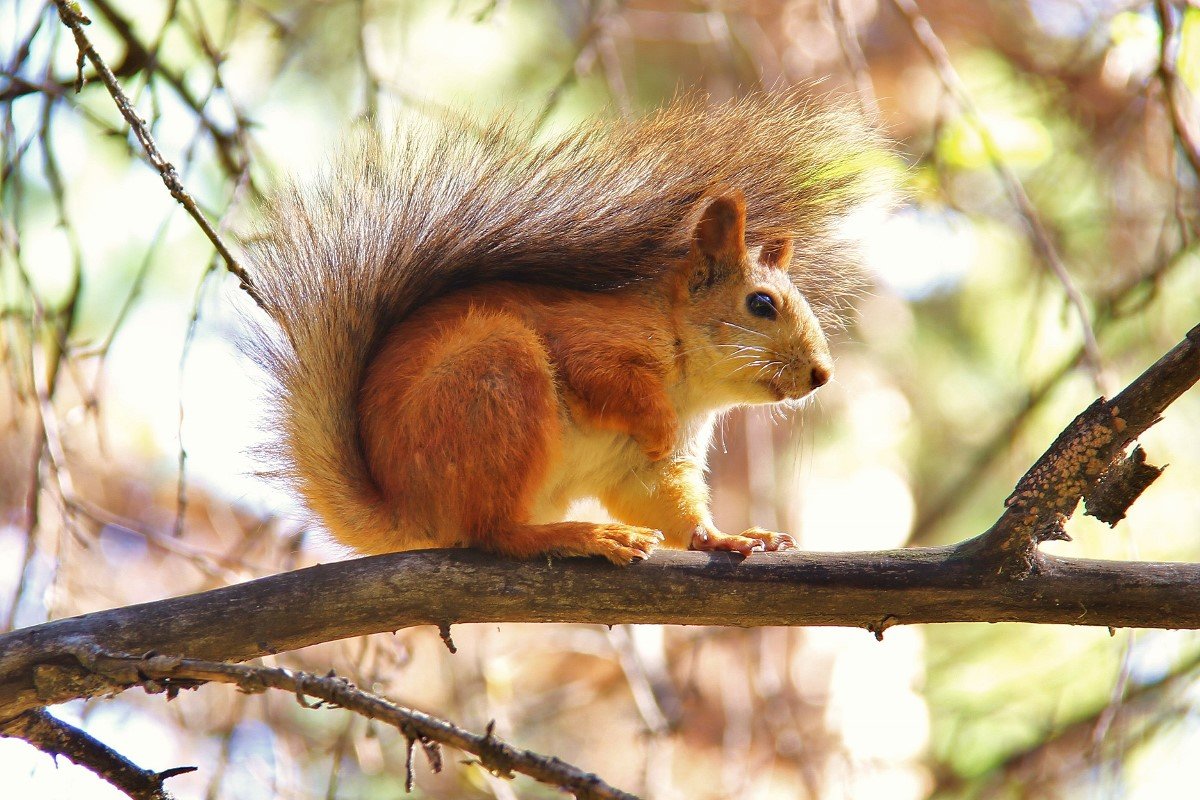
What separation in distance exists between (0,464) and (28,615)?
1655 millimetres

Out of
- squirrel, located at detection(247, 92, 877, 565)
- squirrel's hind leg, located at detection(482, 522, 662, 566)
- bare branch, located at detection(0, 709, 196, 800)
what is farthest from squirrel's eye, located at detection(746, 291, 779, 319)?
bare branch, located at detection(0, 709, 196, 800)

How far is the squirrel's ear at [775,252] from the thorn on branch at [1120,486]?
3.47 feet

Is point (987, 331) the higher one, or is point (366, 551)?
point (987, 331)

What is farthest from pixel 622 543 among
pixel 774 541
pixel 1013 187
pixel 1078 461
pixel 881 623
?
pixel 1013 187

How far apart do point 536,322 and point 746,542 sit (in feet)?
1.94

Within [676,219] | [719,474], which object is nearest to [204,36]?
[676,219]

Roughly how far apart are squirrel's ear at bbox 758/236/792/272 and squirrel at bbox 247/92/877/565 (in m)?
0.08

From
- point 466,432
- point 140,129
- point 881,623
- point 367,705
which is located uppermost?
point 140,129

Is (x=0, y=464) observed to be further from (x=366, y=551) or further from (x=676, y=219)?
(x=676, y=219)

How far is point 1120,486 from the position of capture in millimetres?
1572

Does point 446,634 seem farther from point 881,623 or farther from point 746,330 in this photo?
point 746,330

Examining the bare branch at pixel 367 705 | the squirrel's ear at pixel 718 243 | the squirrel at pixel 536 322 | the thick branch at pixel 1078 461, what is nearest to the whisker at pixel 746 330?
the squirrel at pixel 536 322

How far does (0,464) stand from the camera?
3.71 meters

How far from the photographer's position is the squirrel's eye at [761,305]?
2.37 metres
